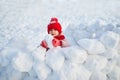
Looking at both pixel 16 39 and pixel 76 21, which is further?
pixel 76 21

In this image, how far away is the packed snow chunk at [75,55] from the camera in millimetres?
2229

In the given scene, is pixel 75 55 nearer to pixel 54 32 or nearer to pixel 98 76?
pixel 98 76

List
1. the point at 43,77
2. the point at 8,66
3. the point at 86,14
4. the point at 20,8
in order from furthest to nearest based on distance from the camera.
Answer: the point at 20,8 → the point at 86,14 → the point at 8,66 → the point at 43,77

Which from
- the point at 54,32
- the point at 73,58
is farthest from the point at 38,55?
the point at 54,32

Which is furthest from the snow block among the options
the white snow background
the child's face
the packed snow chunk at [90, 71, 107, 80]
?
the child's face

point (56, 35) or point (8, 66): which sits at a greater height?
point (56, 35)

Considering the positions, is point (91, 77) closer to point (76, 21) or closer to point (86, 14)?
point (76, 21)

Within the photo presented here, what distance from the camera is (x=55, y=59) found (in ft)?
7.40

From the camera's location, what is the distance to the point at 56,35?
8.81 ft

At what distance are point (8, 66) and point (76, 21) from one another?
328cm

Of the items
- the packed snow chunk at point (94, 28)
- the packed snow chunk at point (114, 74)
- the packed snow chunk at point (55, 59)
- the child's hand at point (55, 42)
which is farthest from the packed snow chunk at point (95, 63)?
the packed snow chunk at point (94, 28)

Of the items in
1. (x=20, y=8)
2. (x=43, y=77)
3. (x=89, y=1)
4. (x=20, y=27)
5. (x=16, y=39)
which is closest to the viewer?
(x=43, y=77)

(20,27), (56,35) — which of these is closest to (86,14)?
(20,27)

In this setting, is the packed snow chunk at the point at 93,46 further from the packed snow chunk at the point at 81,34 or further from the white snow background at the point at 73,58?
the packed snow chunk at the point at 81,34
